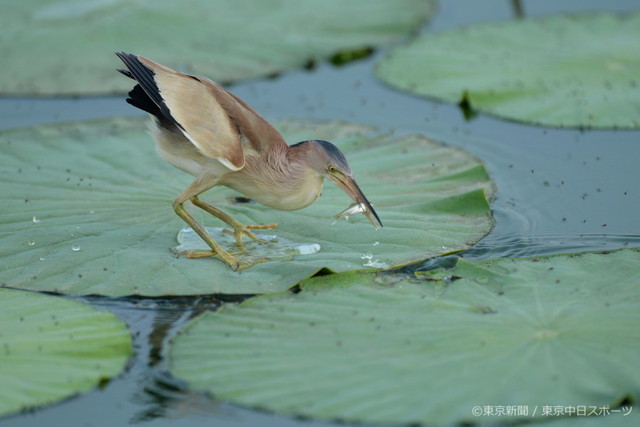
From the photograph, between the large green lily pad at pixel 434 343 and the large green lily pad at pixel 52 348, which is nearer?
the large green lily pad at pixel 434 343

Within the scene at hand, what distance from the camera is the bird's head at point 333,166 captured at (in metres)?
4.37

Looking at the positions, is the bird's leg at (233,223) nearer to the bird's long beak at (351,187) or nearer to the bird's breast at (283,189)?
the bird's breast at (283,189)

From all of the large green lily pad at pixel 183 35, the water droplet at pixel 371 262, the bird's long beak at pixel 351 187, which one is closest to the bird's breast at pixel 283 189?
the bird's long beak at pixel 351 187

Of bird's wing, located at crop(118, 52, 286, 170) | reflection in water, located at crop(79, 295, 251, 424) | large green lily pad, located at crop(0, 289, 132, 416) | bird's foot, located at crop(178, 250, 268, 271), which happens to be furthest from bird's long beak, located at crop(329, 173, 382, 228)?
large green lily pad, located at crop(0, 289, 132, 416)

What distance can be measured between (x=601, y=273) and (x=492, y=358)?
36.5 inches

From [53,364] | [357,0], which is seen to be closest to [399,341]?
[53,364]

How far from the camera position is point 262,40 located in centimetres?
739

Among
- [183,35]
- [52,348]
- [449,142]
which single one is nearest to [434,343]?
[52,348]

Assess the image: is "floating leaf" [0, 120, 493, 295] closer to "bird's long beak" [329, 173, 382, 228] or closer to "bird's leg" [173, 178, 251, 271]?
"bird's leg" [173, 178, 251, 271]

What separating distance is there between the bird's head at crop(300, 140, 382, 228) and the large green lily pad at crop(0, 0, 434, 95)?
2.69 m

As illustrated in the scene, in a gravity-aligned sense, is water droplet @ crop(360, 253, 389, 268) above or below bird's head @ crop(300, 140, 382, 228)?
below

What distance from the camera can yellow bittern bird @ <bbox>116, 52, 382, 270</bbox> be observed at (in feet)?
14.3

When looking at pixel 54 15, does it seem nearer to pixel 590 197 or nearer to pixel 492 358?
pixel 590 197

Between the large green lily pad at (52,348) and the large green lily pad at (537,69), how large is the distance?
331cm
